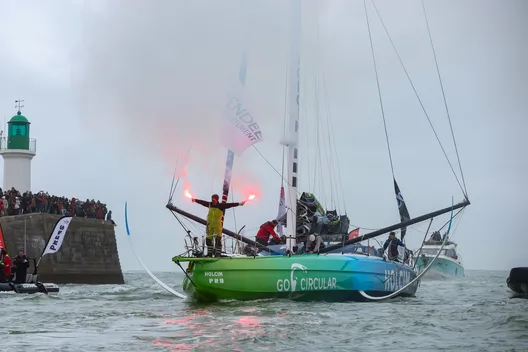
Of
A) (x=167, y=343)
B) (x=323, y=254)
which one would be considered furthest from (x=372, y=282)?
(x=167, y=343)

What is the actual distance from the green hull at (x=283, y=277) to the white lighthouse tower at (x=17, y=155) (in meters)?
30.7

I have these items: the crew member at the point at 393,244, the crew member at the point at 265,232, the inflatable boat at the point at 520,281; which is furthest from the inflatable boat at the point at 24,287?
the inflatable boat at the point at 520,281

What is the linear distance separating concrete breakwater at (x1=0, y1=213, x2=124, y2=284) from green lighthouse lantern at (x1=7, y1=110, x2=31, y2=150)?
7365mm

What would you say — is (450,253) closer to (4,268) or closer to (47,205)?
(47,205)

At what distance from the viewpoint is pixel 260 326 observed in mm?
17641

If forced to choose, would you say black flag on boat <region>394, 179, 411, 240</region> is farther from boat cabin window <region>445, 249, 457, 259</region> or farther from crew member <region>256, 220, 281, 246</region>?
boat cabin window <region>445, 249, 457, 259</region>

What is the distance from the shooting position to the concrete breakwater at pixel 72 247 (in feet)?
133

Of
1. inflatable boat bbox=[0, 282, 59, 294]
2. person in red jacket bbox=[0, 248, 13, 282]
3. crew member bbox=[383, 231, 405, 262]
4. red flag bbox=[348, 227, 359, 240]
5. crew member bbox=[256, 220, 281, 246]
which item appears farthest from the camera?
person in red jacket bbox=[0, 248, 13, 282]

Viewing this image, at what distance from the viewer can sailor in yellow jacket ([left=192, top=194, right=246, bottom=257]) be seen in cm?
2222

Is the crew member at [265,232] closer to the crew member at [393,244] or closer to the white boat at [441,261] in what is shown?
the crew member at [393,244]

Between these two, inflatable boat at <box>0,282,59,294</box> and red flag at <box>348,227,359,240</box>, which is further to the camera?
inflatable boat at <box>0,282,59,294</box>

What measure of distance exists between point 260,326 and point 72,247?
2906 cm

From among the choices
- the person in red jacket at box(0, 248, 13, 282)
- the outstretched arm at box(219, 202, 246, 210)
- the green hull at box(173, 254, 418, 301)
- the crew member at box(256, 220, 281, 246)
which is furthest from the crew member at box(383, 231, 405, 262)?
the person in red jacket at box(0, 248, 13, 282)

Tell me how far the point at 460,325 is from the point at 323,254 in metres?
5.30
